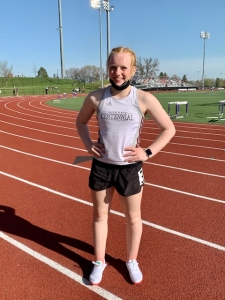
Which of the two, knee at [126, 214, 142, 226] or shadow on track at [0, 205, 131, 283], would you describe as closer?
knee at [126, 214, 142, 226]

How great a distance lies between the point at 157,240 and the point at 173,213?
76 cm

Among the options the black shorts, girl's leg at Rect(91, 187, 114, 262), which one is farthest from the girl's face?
girl's leg at Rect(91, 187, 114, 262)

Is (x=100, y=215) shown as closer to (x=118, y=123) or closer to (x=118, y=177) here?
(x=118, y=177)

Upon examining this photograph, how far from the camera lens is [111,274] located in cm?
278

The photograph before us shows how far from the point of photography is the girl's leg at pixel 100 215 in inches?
97.4

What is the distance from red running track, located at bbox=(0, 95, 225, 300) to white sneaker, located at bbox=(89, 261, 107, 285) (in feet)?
0.23

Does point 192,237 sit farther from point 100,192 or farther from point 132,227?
point 100,192

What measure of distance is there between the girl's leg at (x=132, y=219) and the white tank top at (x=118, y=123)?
0.37 meters

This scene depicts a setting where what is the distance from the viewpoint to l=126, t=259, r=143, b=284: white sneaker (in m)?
2.64

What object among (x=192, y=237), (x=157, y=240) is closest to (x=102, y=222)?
(x=157, y=240)

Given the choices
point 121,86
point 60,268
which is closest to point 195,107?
→ point 60,268

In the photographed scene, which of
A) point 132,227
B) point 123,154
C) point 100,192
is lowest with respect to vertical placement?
point 132,227

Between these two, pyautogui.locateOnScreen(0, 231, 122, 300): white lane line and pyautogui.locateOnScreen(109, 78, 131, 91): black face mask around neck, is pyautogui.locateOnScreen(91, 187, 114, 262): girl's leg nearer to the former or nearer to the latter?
pyautogui.locateOnScreen(0, 231, 122, 300): white lane line

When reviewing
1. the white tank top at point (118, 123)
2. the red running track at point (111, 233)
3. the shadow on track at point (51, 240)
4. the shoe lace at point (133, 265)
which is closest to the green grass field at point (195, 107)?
the red running track at point (111, 233)
